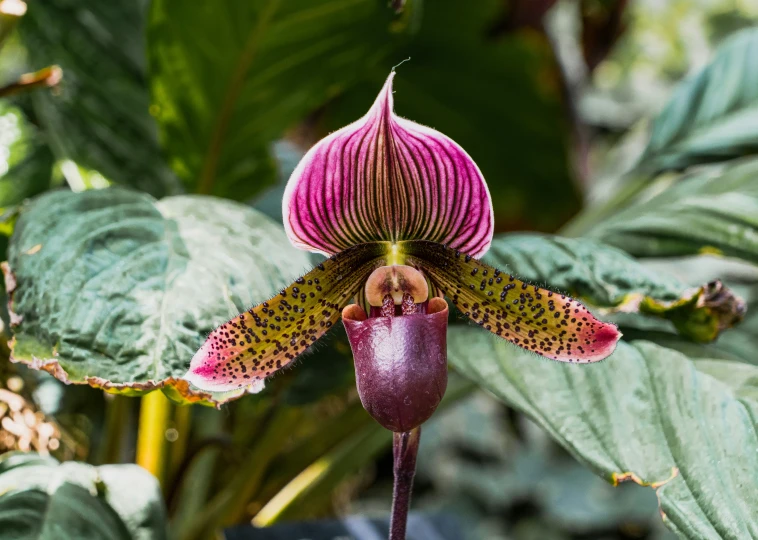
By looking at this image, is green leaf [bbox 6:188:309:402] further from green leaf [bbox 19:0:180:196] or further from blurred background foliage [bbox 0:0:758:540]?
green leaf [bbox 19:0:180:196]

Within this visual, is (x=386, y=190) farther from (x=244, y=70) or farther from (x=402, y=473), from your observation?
(x=244, y=70)

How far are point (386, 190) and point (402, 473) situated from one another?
0.19 meters

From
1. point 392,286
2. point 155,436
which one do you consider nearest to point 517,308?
point 392,286

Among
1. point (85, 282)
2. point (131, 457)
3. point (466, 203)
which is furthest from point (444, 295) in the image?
point (131, 457)

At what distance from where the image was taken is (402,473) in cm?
45

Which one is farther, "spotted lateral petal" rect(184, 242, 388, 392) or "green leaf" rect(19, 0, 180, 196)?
"green leaf" rect(19, 0, 180, 196)

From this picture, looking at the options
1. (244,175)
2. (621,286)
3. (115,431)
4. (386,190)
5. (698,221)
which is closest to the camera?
(386,190)

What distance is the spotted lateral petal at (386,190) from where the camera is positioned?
383 millimetres

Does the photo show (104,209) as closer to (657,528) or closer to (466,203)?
(466,203)

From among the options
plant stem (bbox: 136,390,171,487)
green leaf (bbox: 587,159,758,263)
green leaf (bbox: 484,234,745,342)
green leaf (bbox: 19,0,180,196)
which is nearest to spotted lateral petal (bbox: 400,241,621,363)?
green leaf (bbox: 484,234,745,342)

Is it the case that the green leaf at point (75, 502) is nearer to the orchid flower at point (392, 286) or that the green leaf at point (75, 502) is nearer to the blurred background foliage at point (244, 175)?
the blurred background foliage at point (244, 175)

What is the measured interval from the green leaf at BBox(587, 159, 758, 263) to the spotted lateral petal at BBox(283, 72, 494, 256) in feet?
1.07

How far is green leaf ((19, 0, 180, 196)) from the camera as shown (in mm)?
811

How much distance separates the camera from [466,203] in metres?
0.40
